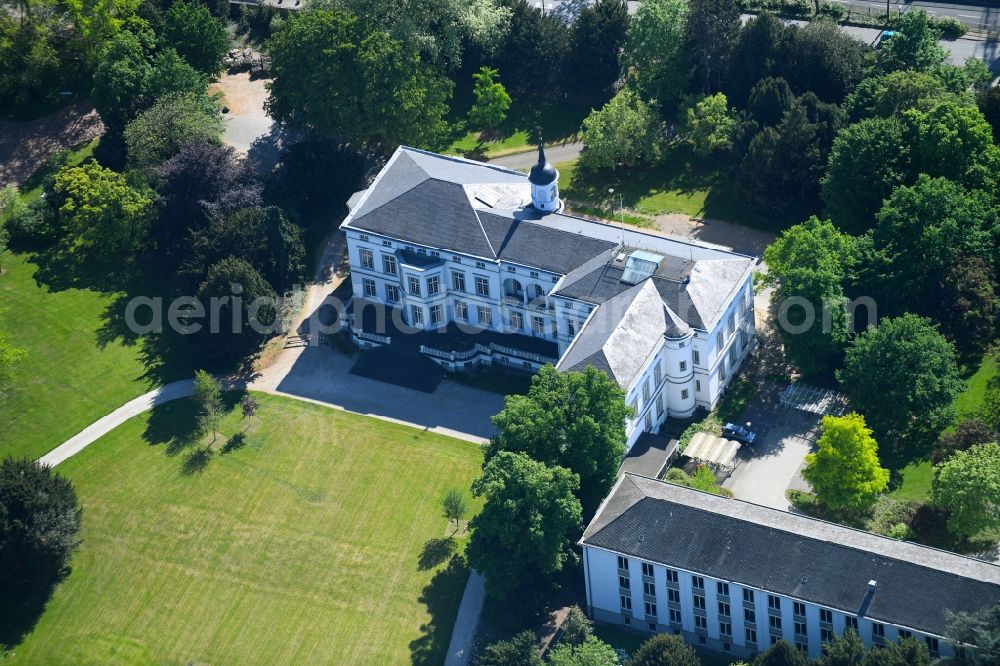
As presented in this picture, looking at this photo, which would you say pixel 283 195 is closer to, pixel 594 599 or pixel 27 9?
pixel 27 9

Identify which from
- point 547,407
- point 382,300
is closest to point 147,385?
point 382,300

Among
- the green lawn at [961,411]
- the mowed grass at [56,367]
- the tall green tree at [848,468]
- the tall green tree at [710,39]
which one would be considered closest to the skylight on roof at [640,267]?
the tall green tree at [848,468]

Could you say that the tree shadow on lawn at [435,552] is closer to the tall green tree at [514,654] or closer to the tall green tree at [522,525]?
the tall green tree at [522,525]

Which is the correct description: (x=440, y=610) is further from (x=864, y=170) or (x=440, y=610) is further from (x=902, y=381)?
(x=864, y=170)

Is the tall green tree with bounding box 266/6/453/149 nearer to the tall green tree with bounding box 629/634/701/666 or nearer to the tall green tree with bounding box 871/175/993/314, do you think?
the tall green tree with bounding box 871/175/993/314

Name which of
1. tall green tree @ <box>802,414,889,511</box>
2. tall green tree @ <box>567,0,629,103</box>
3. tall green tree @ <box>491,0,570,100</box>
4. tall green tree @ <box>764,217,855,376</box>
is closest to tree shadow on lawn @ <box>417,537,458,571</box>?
tall green tree @ <box>802,414,889,511</box>
